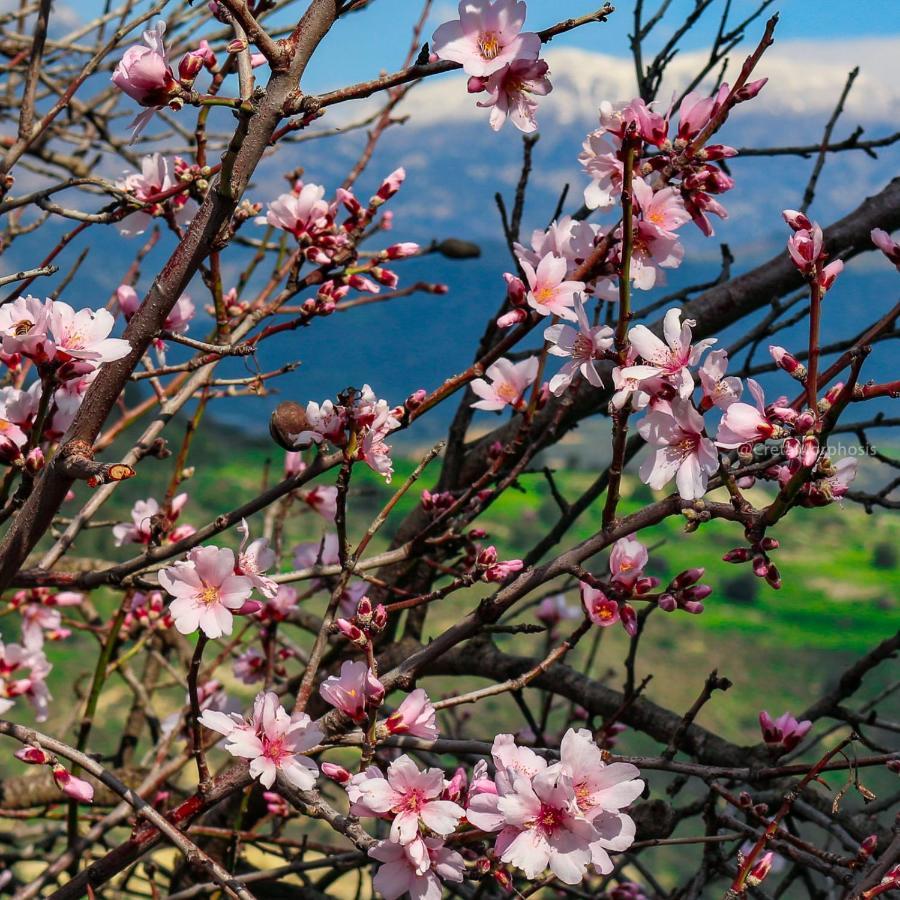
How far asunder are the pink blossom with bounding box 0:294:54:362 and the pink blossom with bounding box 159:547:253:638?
247 mm

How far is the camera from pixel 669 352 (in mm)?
842

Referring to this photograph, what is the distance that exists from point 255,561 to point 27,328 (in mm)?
327

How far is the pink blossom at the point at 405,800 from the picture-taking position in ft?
2.71

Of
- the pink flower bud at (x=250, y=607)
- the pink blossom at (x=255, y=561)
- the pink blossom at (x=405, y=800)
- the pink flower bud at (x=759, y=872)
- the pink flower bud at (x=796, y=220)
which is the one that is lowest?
the pink flower bud at (x=759, y=872)

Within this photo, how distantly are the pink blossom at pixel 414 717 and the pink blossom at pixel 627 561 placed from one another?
0.76ft

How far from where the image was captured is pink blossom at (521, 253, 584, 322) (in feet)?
3.26

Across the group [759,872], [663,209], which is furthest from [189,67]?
[759,872]

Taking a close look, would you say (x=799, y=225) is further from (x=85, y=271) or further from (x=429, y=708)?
(x=85, y=271)

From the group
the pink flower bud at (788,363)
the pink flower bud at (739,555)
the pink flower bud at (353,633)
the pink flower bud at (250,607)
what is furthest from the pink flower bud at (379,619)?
the pink flower bud at (788,363)

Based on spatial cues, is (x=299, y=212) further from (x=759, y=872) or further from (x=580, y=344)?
(x=759, y=872)

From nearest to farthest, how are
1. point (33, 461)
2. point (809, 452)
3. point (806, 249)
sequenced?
1. point (809, 452)
2. point (806, 249)
3. point (33, 461)

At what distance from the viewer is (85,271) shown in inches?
390

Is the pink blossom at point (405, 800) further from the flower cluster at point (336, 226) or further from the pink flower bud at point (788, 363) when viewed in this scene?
the flower cluster at point (336, 226)

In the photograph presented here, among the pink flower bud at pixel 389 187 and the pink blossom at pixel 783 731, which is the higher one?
the pink flower bud at pixel 389 187
